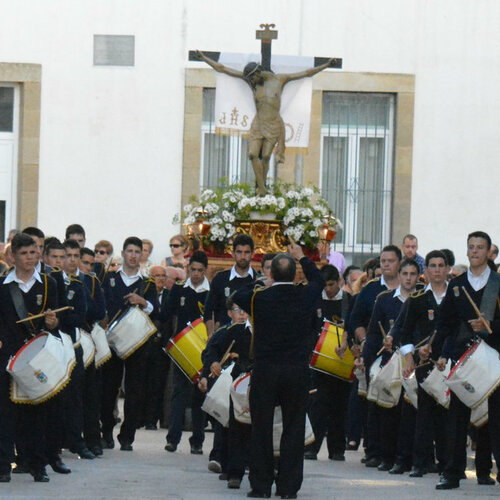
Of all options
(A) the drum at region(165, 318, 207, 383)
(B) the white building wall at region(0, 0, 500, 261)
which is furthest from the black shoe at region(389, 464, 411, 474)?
(B) the white building wall at region(0, 0, 500, 261)

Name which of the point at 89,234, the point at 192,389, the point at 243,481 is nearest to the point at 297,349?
the point at 243,481

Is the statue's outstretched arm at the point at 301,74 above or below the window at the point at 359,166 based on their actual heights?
above

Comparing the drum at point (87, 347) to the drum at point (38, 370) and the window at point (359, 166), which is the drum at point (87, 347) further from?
the window at point (359, 166)

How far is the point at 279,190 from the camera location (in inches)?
679

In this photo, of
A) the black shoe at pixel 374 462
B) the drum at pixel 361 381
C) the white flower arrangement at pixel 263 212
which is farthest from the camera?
the white flower arrangement at pixel 263 212

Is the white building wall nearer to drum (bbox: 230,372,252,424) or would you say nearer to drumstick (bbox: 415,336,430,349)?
drumstick (bbox: 415,336,430,349)

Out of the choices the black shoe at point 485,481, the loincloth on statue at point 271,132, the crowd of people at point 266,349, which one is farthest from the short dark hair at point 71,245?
the loincloth on statue at point 271,132

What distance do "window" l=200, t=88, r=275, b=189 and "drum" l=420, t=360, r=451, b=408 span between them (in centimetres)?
1147

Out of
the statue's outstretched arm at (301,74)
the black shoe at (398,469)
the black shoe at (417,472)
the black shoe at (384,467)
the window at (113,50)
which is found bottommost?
the black shoe at (384,467)

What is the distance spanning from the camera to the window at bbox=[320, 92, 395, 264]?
2311cm

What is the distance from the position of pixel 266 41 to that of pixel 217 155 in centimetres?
541

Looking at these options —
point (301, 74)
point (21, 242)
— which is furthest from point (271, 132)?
point (21, 242)

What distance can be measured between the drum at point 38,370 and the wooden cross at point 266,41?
7.90 meters

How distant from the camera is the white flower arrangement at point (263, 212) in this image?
16.5m
